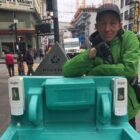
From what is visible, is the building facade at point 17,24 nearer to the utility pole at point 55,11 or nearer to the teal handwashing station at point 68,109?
the utility pole at point 55,11

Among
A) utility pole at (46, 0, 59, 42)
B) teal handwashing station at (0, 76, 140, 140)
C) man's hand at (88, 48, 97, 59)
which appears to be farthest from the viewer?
utility pole at (46, 0, 59, 42)

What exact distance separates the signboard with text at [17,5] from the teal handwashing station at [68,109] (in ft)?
120

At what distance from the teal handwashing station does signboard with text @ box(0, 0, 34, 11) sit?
36680 millimetres

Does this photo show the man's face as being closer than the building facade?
Yes

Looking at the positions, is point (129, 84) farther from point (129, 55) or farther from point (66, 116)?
point (66, 116)

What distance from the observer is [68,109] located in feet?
6.21

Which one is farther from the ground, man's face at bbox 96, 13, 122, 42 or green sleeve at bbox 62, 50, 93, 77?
man's face at bbox 96, 13, 122, 42

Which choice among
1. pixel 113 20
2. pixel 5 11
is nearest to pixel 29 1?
pixel 5 11

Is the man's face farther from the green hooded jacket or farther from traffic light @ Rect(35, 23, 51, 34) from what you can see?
traffic light @ Rect(35, 23, 51, 34)

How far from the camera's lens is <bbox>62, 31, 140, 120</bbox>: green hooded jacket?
204 centimetres

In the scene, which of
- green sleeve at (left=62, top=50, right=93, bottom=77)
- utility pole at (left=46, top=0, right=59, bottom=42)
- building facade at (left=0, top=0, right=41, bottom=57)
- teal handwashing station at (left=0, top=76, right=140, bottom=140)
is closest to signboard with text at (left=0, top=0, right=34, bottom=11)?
building facade at (left=0, top=0, right=41, bottom=57)

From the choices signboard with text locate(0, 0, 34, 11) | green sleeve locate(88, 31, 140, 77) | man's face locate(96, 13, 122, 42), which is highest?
signboard with text locate(0, 0, 34, 11)

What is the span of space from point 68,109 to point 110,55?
514 millimetres

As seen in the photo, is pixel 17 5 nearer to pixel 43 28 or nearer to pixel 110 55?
pixel 43 28
